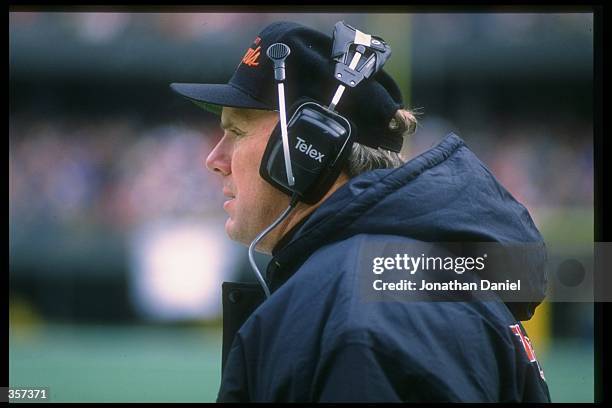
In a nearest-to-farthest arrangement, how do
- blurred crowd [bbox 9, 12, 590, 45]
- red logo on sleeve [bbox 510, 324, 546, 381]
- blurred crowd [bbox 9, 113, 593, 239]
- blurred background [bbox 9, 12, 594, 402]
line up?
1. red logo on sleeve [bbox 510, 324, 546, 381]
2. blurred crowd [bbox 9, 12, 590, 45]
3. blurred background [bbox 9, 12, 594, 402]
4. blurred crowd [bbox 9, 113, 593, 239]

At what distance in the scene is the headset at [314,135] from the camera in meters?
1.38

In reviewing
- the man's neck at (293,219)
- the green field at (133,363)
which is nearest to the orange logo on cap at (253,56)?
the man's neck at (293,219)

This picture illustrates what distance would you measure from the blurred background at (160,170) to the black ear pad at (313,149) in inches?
135

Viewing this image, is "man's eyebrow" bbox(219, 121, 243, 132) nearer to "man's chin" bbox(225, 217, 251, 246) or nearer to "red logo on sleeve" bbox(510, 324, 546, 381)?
"man's chin" bbox(225, 217, 251, 246)

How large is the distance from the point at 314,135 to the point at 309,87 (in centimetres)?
12

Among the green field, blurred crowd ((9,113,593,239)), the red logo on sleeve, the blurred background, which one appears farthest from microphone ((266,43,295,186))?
blurred crowd ((9,113,593,239))

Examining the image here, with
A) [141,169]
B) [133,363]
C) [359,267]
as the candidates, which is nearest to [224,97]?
[359,267]

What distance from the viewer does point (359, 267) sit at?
1.14 metres

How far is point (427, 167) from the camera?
126 centimetres

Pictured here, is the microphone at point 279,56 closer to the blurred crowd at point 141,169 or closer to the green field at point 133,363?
the green field at point 133,363

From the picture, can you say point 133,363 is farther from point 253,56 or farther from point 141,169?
point 253,56

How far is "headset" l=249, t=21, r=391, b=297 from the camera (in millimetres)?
1383
